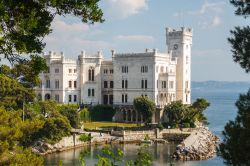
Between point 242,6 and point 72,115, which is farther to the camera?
point 72,115

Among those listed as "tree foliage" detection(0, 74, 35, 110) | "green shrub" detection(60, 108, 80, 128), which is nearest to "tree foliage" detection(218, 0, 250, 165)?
"tree foliage" detection(0, 74, 35, 110)

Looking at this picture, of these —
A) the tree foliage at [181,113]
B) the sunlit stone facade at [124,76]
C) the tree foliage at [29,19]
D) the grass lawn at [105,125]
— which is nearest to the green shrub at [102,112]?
the sunlit stone facade at [124,76]

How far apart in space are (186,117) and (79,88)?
58.4ft

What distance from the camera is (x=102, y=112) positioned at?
73.1 m

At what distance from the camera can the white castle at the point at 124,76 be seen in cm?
6988

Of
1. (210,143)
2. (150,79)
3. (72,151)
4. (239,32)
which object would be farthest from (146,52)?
(239,32)

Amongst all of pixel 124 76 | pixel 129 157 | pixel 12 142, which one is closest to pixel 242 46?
pixel 12 142

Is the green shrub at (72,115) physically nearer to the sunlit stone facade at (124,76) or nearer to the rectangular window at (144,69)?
the sunlit stone facade at (124,76)

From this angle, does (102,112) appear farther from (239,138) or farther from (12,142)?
(239,138)

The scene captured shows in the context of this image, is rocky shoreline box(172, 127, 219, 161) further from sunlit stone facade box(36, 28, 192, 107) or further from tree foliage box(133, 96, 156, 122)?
sunlit stone facade box(36, 28, 192, 107)

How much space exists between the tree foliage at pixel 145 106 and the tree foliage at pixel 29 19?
51031 mm

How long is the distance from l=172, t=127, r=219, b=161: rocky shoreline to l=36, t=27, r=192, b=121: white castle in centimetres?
1283

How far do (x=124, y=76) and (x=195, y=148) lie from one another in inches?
927

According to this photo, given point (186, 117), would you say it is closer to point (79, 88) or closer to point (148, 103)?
point (148, 103)
